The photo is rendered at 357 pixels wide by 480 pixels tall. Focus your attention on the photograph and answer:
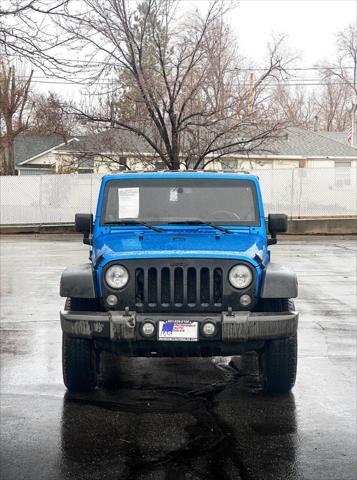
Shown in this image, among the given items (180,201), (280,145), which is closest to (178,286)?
(180,201)

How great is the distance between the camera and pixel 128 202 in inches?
267

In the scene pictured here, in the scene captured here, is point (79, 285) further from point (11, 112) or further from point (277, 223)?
point (11, 112)

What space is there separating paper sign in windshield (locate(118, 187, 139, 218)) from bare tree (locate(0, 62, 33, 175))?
26.9 m

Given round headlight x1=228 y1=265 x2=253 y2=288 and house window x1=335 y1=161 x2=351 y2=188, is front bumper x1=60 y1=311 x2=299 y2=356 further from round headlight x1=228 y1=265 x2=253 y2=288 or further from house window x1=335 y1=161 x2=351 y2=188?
house window x1=335 y1=161 x2=351 y2=188

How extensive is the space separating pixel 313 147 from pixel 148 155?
17.5 metres

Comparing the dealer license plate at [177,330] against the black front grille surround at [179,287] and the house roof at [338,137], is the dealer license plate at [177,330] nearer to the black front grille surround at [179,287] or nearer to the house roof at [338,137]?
the black front grille surround at [179,287]

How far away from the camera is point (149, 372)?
22.2ft

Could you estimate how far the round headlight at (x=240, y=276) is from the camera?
5598 mm

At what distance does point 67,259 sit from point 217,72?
413 inches

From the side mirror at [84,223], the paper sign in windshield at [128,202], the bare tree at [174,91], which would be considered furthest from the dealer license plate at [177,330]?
the bare tree at [174,91]

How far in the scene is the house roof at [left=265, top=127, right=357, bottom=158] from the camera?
128 ft

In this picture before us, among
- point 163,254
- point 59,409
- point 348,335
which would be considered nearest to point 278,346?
point 163,254

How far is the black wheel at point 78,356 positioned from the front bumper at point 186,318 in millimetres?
316

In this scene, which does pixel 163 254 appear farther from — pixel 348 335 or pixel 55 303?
pixel 55 303
